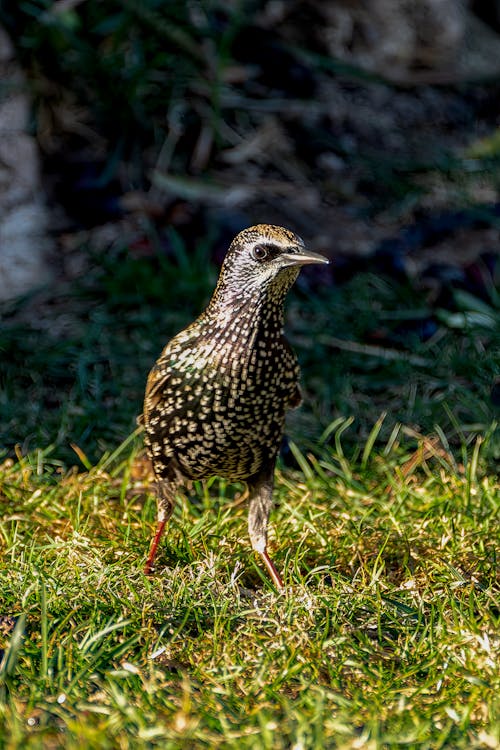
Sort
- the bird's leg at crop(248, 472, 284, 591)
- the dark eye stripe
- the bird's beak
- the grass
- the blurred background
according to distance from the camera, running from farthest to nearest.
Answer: the blurred background → the bird's leg at crop(248, 472, 284, 591) → the dark eye stripe → the bird's beak → the grass

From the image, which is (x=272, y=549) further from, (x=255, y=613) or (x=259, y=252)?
(x=259, y=252)

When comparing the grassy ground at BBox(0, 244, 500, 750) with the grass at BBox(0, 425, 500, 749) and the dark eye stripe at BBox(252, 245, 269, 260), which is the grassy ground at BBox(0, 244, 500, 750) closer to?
the grass at BBox(0, 425, 500, 749)

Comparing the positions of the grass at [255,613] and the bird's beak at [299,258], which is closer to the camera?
the grass at [255,613]

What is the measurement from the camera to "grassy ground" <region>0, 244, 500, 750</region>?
10.8 feet

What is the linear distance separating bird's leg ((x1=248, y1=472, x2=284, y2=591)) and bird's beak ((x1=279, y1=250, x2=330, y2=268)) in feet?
2.76

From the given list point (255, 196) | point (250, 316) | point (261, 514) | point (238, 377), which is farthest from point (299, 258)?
point (255, 196)

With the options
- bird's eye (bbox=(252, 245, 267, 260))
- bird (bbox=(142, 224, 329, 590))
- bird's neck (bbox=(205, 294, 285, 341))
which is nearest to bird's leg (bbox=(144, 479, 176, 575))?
bird (bbox=(142, 224, 329, 590))

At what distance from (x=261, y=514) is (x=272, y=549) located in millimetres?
276

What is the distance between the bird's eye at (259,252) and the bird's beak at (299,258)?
7 cm

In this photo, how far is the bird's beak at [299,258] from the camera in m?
3.80

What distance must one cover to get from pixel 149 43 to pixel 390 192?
1854 millimetres

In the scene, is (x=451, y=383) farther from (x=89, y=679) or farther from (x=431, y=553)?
(x=89, y=679)

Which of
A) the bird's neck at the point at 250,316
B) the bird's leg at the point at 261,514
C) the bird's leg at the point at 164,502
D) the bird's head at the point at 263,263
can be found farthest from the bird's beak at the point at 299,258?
the bird's leg at the point at 164,502

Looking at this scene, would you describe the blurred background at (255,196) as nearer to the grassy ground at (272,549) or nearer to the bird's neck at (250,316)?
the grassy ground at (272,549)
